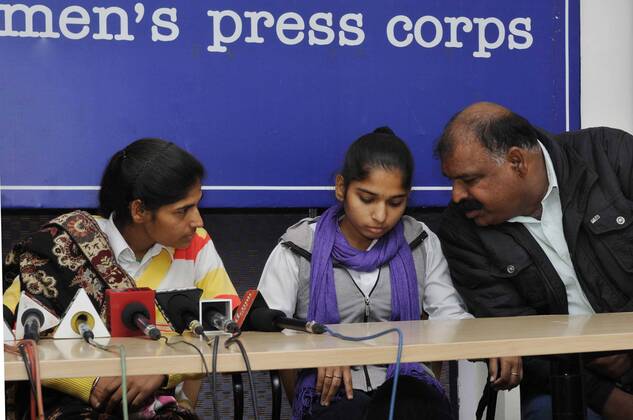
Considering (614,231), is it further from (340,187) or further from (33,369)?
(33,369)

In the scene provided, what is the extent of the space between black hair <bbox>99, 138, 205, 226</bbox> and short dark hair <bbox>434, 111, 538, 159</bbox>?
79 cm

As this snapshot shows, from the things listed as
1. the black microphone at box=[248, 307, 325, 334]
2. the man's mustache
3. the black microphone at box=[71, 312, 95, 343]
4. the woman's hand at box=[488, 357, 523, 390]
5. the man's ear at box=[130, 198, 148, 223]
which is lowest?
the woman's hand at box=[488, 357, 523, 390]

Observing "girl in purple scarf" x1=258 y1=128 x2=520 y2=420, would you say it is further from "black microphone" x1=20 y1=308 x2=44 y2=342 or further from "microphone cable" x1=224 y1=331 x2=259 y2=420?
"black microphone" x1=20 y1=308 x2=44 y2=342

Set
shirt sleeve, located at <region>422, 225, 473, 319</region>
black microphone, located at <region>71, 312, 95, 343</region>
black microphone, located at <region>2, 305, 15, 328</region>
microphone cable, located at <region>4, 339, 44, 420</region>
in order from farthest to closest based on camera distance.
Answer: shirt sleeve, located at <region>422, 225, 473, 319</region>
black microphone, located at <region>2, 305, 15, 328</region>
black microphone, located at <region>71, 312, 95, 343</region>
microphone cable, located at <region>4, 339, 44, 420</region>

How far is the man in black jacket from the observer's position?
2.78 metres

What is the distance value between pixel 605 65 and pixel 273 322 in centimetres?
210

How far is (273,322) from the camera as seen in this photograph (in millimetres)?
2213

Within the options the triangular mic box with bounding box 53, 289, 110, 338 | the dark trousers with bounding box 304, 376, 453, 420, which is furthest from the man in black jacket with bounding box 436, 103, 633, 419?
the triangular mic box with bounding box 53, 289, 110, 338

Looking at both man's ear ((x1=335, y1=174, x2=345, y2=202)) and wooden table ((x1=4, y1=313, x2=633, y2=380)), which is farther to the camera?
man's ear ((x1=335, y1=174, x2=345, y2=202))

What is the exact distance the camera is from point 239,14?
10.8ft

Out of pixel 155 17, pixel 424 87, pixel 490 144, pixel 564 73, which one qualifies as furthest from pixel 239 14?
pixel 564 73

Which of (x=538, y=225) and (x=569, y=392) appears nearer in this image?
(x=569, y=392)

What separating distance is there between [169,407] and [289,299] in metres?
0.59

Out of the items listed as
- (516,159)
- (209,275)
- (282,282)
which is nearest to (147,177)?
(209,275)
